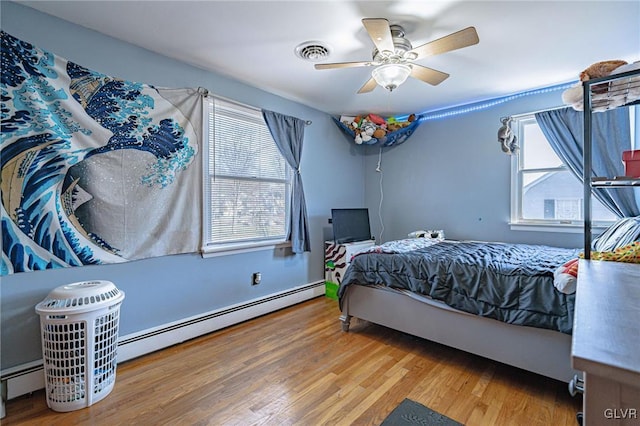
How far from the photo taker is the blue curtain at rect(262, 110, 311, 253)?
11.1 feet

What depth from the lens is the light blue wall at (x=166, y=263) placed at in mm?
1848

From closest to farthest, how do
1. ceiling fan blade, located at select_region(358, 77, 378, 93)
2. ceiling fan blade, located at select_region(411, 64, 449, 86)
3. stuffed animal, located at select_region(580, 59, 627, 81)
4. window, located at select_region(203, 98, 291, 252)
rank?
stuffed animal, located at select_region(580, 59, 627, 81)
ceiling fan blade, located at select_region(411, 64, 449, 86)
ceiling fan blade, located at select_region(358, 77, 378, 93)
window, located at select_region(203, 98, 291, 252)

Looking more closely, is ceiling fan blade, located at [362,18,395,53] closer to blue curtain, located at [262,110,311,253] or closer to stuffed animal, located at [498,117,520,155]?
blue curtain, located at [262,110,311,253]

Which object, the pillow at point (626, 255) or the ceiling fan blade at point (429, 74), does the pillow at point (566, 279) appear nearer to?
the pillow at point (626, 255)

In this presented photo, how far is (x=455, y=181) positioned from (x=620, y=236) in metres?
1.91

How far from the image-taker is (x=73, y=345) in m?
1.73

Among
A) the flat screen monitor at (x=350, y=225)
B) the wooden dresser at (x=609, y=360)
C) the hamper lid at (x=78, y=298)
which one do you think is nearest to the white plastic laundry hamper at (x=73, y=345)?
the hamper lid at (x=78, y=298)

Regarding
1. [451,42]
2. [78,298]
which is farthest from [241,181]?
[451,42]

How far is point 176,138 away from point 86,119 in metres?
0.62

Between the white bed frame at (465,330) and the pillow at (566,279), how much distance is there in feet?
1.06

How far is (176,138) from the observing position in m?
2.53

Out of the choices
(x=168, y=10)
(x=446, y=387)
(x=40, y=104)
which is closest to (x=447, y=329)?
(x=446, y=387)

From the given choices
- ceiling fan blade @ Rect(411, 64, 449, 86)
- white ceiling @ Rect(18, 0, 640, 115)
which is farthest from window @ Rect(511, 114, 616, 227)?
ceiling fan blade @ Rect(411, 64, 449, 86)

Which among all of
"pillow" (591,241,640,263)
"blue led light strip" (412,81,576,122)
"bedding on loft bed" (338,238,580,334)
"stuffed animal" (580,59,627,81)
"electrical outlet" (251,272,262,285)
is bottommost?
"electrical outlet" (251,272,262,285)
